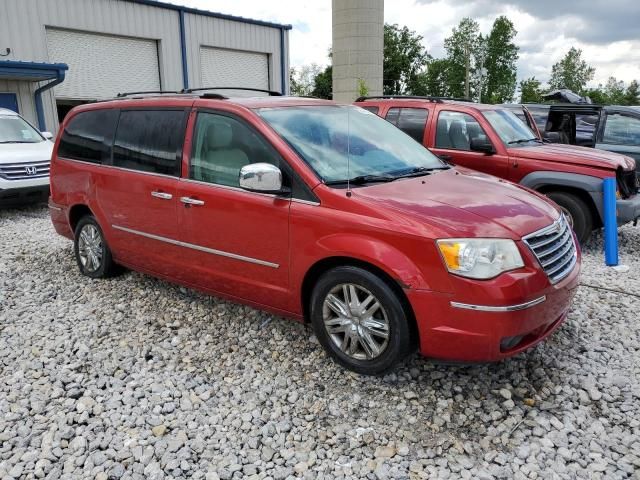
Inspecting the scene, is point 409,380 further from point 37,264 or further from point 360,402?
point 37,264

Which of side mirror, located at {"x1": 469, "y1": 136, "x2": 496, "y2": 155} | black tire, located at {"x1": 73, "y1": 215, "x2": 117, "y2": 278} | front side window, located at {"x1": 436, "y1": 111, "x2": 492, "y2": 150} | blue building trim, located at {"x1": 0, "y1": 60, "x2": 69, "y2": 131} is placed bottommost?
black tire, located at {"x1": 73, "y1": 215, "x2": 117, "y2": 278}

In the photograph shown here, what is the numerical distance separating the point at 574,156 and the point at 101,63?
1643 cm

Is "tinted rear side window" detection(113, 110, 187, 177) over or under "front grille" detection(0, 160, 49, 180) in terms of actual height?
over

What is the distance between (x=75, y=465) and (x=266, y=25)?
73.2 feet

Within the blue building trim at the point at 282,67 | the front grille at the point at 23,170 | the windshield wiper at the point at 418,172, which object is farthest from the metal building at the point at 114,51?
the windshield wiper at the point at 418,172

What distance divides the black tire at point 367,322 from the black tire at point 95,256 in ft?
8.50

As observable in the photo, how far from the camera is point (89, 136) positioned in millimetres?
5141

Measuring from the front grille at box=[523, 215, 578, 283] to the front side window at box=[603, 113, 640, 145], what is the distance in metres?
6.03

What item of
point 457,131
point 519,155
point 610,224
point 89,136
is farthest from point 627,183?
point 89,136

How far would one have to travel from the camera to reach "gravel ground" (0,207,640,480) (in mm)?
2760

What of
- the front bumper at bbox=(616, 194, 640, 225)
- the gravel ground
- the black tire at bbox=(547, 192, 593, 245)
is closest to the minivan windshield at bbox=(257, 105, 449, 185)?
the gravel ground

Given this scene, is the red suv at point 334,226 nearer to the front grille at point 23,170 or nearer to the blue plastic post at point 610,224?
the blue plastic post at point 610,224

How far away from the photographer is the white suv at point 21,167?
29.0ft

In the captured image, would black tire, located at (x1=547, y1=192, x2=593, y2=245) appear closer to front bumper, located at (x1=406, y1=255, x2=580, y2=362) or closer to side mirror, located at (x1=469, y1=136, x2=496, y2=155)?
side mirror, located at (x1=469, y1=136, x2=496, y2=155)
